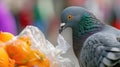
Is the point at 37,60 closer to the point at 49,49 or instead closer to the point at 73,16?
the point at 49,49

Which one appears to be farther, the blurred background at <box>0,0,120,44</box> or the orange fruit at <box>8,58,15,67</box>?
the blurred background at <box>0,0,120,44</box>

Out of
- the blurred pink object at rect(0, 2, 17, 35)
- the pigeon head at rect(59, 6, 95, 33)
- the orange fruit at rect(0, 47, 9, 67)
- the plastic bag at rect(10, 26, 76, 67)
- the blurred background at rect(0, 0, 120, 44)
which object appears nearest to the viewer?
the orange fruit at rect(0, 47, 9, 67)

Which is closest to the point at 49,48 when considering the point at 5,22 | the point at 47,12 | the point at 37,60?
the point at 37,60

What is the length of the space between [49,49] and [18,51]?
0.45 ft

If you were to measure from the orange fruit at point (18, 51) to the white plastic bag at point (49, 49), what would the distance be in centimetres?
5

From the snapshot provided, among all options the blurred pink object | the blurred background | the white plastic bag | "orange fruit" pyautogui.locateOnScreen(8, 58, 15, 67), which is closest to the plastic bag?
the white plastic bag

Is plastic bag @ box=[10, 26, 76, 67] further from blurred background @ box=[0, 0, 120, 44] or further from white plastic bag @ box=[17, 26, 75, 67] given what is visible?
blurred background @ box=[0, 0, 120, 44]

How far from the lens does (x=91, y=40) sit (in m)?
1.21

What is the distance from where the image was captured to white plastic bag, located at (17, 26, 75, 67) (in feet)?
3.74

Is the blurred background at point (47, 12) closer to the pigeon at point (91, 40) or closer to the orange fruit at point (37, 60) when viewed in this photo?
the pigeon at point (91, 40)

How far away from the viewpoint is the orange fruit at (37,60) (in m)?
1.05

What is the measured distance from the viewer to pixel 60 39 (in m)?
1.23

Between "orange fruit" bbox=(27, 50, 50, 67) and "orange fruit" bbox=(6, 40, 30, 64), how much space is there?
0.05ft

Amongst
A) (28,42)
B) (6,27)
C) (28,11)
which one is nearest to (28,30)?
(28,42)
